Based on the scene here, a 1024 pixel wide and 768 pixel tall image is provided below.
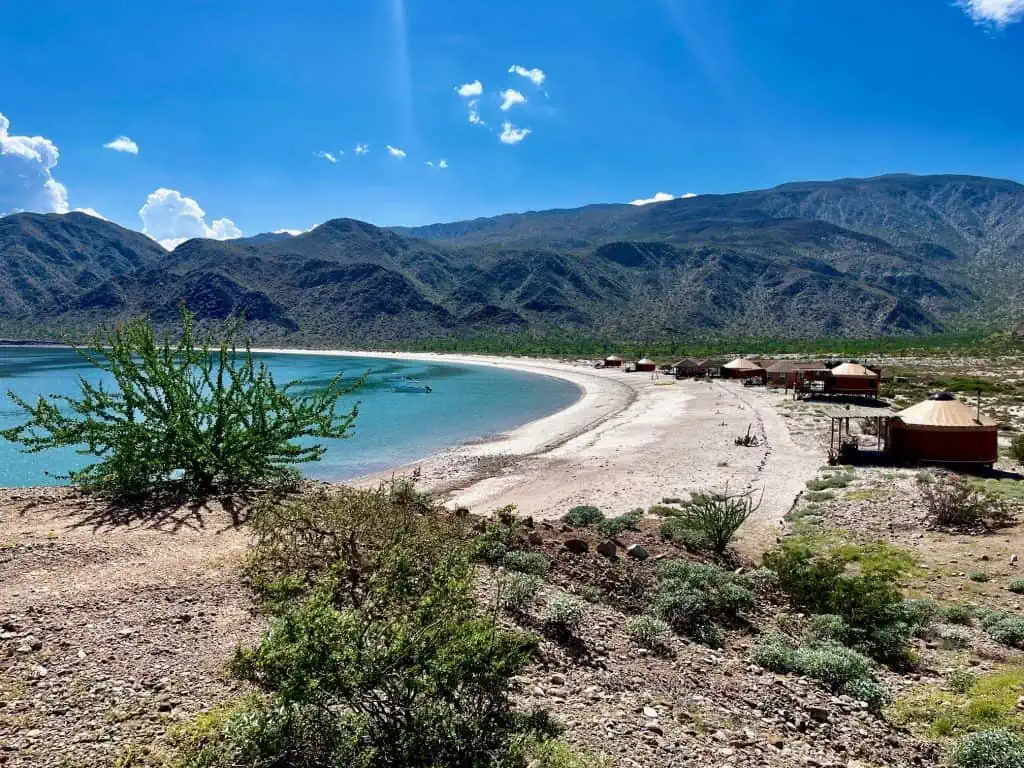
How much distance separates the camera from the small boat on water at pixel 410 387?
5088cm

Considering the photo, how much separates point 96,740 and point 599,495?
42.0 feet

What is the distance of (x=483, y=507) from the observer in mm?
14773

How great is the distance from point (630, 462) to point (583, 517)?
28.2 feet

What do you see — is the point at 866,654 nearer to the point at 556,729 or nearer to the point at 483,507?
the point at 556,729

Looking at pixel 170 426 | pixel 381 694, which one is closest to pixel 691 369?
pixel 170 426

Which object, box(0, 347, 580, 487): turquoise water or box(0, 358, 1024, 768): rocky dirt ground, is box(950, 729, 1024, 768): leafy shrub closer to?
box(0, 358, 1024, 768): rocky dirt ground

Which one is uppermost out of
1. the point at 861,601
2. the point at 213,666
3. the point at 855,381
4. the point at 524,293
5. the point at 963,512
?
the point at 524,293

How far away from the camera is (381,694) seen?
166 inches

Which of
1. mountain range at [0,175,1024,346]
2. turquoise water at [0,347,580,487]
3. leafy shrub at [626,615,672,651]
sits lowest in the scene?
turquoise water at [0,347,580,487]

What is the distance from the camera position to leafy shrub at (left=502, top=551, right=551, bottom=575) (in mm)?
6859

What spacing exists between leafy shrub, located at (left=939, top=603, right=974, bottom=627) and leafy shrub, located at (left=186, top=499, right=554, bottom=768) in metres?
5.91

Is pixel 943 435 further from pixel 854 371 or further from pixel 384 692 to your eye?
pixel 384 692

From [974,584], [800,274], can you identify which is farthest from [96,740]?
[800,274]

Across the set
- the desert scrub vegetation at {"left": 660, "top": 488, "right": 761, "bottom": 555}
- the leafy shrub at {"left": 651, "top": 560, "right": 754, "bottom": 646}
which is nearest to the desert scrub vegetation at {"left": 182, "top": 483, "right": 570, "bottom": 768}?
the leafy shrub at {"left": 651, "top": 560, "right": 754, "bottom": 646}
